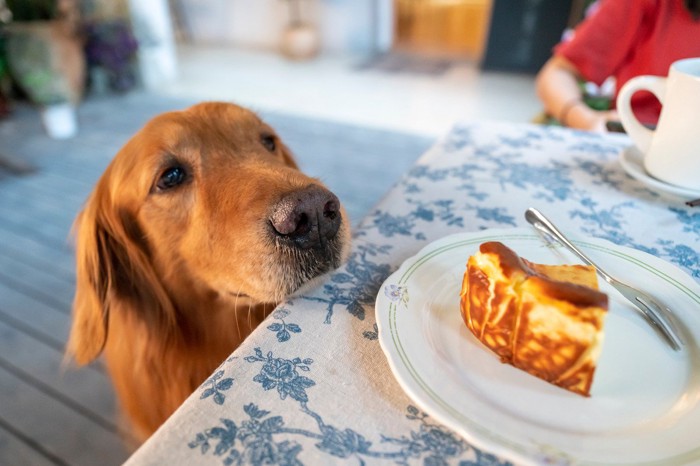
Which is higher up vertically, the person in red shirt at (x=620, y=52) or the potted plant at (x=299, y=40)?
the person in red shirt at (x=620, y=52)

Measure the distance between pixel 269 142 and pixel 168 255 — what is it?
402 millimetres

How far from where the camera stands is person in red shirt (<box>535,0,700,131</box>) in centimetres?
144

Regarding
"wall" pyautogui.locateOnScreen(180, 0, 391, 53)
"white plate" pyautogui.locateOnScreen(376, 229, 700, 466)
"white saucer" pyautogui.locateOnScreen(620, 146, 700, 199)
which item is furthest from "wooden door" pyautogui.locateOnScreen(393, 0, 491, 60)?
"white plate" pyautogui.locateOnScreen(376, 229, 700, 466)

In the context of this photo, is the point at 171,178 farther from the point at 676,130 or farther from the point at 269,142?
the point at 676,130

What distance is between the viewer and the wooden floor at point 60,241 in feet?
5.61

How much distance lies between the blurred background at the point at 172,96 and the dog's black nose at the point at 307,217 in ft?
4.13

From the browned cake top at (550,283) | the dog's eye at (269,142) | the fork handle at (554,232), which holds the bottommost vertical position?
the dog's eye at (269,142)

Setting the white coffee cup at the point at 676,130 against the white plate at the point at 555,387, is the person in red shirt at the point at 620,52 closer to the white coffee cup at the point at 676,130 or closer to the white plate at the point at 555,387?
the white coffee cup at the point at 676,130

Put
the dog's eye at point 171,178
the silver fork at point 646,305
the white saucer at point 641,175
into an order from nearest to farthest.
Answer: the silver fork at point 646,305, the white saucer at point 641,175, the dog's eye at point 171,178

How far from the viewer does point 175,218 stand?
1070 millimetres

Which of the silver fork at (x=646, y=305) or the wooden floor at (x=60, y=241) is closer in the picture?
the silver fork at (x=646, y=305)

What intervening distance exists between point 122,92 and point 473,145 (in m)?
5.02

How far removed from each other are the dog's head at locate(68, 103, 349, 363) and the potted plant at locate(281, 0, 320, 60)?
5.53 meters

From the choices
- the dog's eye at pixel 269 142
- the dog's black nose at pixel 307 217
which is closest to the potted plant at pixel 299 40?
the dog's eye at pixel 269 142
